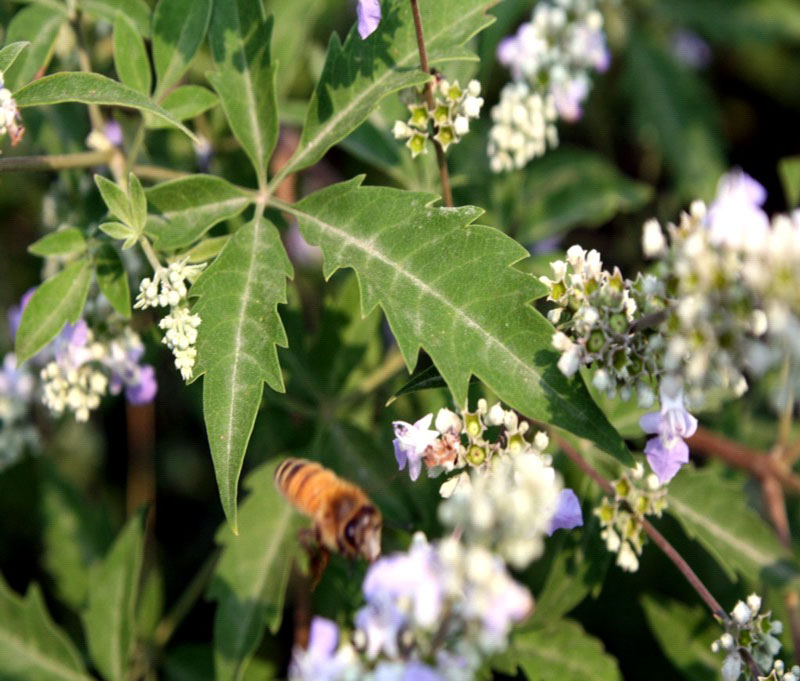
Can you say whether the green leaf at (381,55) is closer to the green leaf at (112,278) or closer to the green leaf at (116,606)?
the green leaf at (112,278)

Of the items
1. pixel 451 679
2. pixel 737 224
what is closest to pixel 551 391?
pixel 737 224

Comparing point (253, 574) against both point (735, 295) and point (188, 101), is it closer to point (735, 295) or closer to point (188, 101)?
point (188, 101)

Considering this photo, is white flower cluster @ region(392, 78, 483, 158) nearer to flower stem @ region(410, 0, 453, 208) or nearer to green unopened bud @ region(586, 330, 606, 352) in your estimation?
flower stem @ region(410, 0, 453, 208)

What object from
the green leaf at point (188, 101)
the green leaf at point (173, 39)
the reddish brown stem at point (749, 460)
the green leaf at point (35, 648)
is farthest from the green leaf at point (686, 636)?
the green leaf at point (173, 39)

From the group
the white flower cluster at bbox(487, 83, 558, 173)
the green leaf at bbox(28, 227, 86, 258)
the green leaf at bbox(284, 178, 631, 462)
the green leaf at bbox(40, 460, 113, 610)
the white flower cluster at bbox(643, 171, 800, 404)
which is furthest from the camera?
the green leaf at bbox(40, 460, 113, 610)

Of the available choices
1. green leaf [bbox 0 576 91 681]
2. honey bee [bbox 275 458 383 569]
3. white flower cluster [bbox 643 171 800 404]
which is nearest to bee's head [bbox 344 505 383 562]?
honey bee [bbox 275 458 383 569]

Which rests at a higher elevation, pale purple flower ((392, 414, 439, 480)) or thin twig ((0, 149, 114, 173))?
thin twig ((0, 149, 114, 173))
